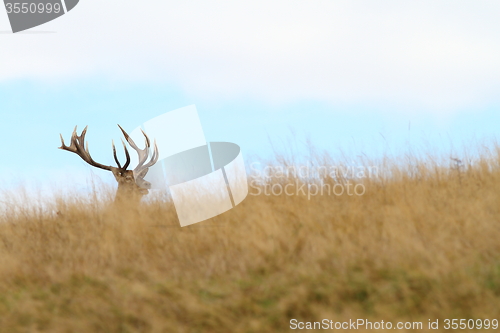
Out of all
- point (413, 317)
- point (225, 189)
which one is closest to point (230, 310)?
point (413, 317)

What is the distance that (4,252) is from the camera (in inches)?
262

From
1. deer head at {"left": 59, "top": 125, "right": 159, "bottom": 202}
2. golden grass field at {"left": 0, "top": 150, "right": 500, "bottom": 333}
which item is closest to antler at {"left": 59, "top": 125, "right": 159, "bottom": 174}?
deer head at {"left": 59, "top": 125, "right": 159, "bottom": 202}

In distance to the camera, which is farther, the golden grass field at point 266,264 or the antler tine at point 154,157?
the antler tine at point 154,157

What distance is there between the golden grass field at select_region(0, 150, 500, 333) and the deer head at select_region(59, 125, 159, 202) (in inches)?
49.4

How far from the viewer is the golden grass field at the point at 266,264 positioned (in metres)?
4.14

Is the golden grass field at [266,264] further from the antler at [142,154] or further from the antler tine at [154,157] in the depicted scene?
the antler tine at [154,157]

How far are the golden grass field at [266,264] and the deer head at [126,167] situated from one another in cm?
125

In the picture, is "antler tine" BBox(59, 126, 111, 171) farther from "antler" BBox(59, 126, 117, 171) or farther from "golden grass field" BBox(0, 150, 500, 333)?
"golden grass field" BBox(0, 150, 500, 333)

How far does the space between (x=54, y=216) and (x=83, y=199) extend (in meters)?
0.63

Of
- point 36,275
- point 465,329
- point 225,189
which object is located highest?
point 225,189

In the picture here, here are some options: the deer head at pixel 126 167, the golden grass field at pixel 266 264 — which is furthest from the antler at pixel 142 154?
the golden grass field at pixel 266 264

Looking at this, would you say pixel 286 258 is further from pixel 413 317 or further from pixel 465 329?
pixel 465 329

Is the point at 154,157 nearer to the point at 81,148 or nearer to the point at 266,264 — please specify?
the point at 81,148

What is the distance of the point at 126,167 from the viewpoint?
9.01m
